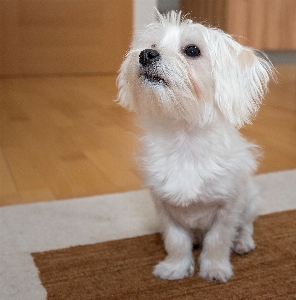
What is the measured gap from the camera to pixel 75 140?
99.6 inches

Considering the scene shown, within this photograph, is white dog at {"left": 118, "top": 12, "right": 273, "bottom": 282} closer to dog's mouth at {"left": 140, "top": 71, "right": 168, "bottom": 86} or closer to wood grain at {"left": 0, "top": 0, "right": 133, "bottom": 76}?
dog's mouth at {"left": 140, "top": 71, "right": 168, "bottom": 86}

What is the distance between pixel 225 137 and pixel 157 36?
30 cm

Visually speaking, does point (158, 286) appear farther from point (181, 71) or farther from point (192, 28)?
point (192, 28)

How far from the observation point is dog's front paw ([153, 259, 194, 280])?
4.14 feet

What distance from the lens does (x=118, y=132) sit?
267 centimetres

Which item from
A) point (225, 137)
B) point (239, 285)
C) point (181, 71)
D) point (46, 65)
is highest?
point (181, 71)

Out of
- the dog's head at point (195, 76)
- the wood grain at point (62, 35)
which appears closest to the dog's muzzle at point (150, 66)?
the dog's head at point (195, 76)

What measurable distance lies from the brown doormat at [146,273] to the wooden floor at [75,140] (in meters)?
0.24

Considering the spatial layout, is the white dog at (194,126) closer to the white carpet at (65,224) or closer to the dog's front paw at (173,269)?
the dog's front paw at (173,269)

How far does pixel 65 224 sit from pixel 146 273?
38cm

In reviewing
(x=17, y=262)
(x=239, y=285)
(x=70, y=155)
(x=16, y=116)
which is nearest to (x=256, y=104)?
(x=239, y=285)

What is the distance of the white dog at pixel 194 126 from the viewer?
1.13 m

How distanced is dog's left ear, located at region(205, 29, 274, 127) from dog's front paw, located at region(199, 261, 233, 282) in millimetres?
353

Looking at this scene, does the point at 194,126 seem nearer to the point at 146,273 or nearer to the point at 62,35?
the point at 146,273
